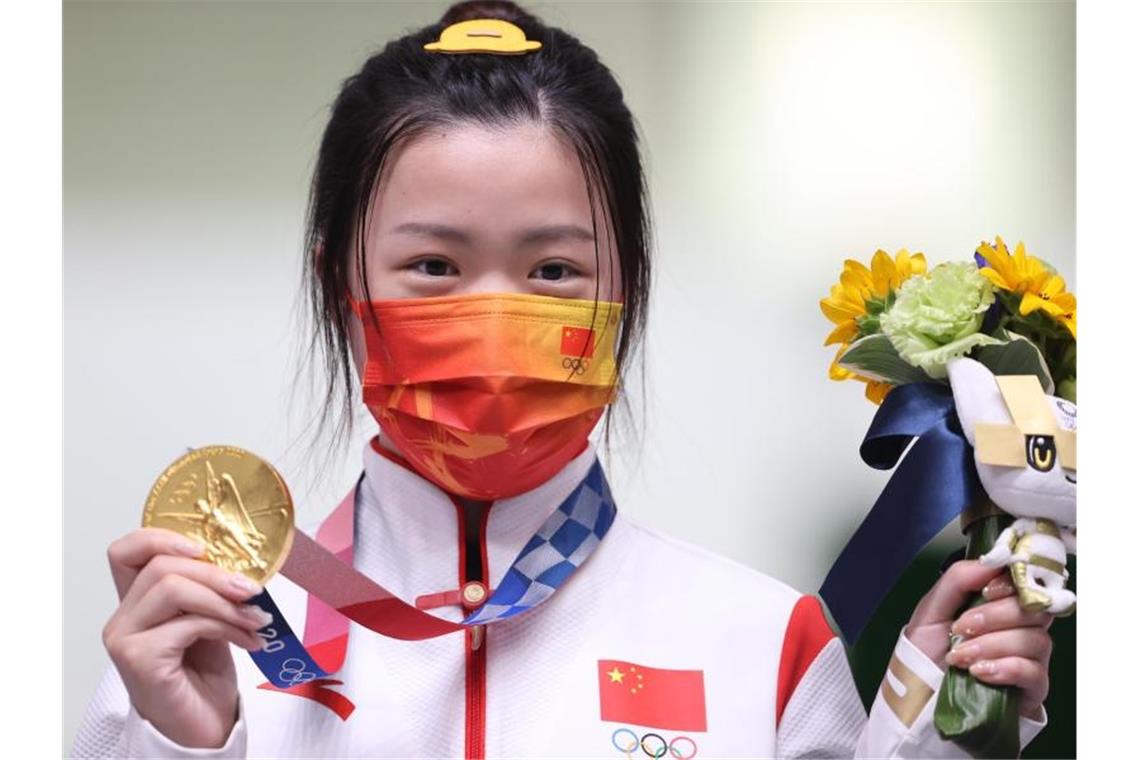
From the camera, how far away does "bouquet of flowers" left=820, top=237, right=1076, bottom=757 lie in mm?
1314

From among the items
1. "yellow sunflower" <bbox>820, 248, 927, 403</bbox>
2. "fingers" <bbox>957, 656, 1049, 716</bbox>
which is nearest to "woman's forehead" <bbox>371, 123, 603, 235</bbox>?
"yellow sunflower" <bbox>820, 248, 927, 403</bbox>

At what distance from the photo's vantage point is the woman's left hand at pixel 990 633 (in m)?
1.30

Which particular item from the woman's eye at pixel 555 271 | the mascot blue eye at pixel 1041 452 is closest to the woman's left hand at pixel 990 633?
the mascot blue eye at pixel 1041 452

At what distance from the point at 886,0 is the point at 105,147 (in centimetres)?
130

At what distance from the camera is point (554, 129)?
1.50 m

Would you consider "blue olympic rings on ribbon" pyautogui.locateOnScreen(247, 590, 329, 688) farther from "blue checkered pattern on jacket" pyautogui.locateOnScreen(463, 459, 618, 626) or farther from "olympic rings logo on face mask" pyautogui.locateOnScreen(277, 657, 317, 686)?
"blue checkered pattern on jacket" pyautogui.locateOnScreen(463, 459, 618, 626)

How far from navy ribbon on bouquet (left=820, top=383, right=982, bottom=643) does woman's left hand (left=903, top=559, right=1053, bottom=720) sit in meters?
0.06

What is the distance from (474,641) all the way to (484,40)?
2.19 ft

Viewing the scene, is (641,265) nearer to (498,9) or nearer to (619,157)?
(619,157)

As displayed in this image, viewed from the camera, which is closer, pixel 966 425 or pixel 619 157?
pixel 966 425

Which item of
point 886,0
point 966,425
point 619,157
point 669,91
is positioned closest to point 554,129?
point 619,157

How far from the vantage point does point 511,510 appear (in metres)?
1.54

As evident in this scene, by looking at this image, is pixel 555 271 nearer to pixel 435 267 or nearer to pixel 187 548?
pixel 435 267

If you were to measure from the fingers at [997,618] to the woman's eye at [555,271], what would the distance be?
0.54 meters
